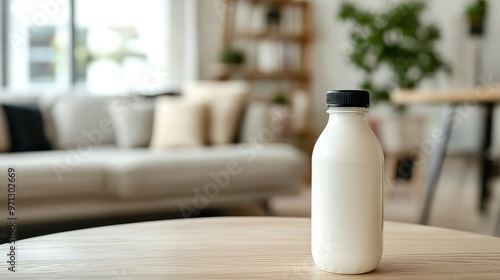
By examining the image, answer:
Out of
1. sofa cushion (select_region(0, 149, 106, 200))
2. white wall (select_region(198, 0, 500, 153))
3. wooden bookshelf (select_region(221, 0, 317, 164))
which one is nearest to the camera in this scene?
sofa cushion (select_region(0, 149, 106, 200))

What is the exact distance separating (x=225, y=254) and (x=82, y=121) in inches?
102

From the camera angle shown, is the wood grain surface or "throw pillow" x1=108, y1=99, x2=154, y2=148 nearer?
the wood grain surface

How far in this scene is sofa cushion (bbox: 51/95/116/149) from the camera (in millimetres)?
3148

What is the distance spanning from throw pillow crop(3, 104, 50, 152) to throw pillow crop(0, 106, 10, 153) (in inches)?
0.7

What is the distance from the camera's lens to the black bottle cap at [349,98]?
→ 0.65 meters

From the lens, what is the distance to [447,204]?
12.1 feet

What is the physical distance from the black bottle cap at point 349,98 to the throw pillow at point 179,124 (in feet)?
8.20

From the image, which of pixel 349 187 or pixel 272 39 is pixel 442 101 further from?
pixel 272 39

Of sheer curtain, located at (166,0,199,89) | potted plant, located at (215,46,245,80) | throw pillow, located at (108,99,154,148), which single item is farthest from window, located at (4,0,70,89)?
throw pillow, located at (108,99,154,148)

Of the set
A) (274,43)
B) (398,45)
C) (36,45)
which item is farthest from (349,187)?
(36,45)

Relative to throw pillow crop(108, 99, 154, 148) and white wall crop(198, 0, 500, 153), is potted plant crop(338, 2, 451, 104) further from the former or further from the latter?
throw pillow crop(108, 99, 154, 148)

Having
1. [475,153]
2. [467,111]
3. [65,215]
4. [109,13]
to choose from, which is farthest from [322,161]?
[109,13]

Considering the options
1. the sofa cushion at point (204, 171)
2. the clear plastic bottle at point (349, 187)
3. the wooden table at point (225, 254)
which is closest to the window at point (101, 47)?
the sofa cushion at point (204, 171)

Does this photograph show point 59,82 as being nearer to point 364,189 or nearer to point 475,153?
point 475,153
